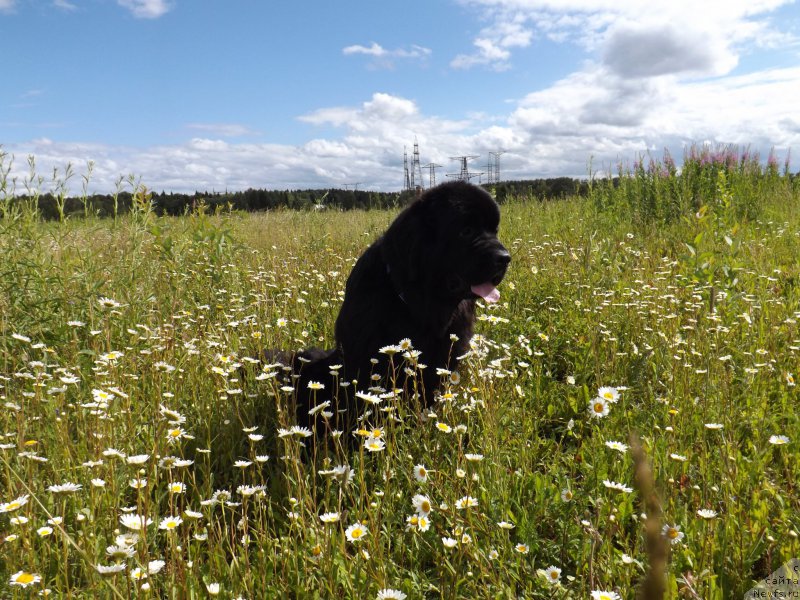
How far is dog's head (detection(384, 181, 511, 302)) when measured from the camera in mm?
3045

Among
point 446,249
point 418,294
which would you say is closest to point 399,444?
point 418,294

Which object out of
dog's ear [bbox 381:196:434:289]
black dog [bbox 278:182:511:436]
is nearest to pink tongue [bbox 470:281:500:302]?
black dog [bbox 278:182:511:436]

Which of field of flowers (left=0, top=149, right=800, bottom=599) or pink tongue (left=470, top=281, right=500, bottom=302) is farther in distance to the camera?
pink tongue (left=470, top=281, right=500, bottom=302)

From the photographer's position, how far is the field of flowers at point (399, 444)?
1.67 m

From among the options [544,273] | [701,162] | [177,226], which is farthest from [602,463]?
[701,162]

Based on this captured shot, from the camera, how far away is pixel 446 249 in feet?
10.3

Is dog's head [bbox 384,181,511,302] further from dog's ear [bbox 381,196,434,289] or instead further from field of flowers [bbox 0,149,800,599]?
field of flowers [bbox 0,149,800,599]

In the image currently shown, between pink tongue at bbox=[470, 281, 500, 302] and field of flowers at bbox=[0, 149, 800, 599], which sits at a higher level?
pink tongue at bbox=[470, 281, 500, 302]

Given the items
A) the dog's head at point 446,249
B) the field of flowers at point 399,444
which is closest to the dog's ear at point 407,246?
the dog's head at point 446,249

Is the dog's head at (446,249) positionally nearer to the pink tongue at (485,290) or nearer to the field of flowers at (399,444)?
the pink tongue at (485,290)

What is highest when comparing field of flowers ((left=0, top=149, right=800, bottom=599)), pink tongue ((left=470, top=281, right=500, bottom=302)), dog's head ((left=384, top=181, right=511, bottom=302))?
dog's head ((left=384, top=181, right=511, bottom=302))

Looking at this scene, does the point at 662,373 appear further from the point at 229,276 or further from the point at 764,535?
the point at 229,276

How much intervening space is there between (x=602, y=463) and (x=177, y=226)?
7268mm

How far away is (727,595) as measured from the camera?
1717mm
